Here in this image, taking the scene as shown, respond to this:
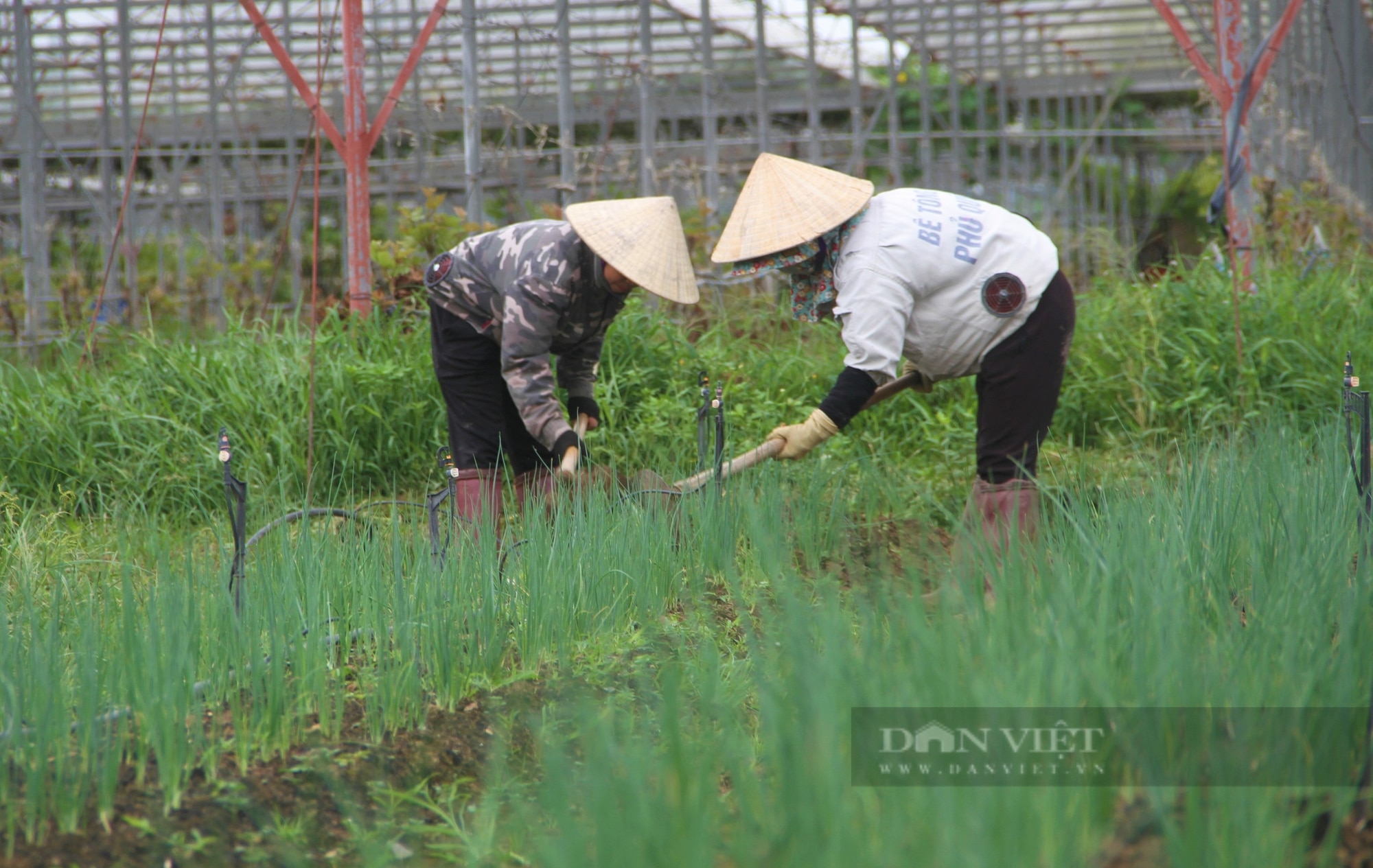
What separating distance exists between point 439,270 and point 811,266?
1.22 m

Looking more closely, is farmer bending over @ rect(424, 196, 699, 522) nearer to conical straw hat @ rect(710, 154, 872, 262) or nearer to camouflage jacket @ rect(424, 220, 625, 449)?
camouflage jacket @ rect(424, 220, 625, 449)

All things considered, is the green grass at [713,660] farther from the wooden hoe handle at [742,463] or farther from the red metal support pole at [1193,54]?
the red metal support pole at [1193,54]

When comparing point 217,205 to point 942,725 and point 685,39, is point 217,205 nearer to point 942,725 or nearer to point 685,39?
point 685,39

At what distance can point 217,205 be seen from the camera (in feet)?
32.3

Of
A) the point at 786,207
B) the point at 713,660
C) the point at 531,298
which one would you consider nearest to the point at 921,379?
the point at 786,207

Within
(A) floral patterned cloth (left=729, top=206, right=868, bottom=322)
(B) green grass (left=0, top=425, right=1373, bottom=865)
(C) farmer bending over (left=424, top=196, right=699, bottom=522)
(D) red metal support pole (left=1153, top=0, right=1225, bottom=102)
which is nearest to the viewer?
(B) green grass (left=0, top=425, right=1373, bottom=865)

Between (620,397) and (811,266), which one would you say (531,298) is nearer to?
(811,266)

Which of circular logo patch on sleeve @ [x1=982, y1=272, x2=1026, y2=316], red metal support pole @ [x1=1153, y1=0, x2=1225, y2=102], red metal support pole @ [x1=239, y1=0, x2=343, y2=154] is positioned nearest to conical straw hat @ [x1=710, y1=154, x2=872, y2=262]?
circular logo patch on sleeve @ [x1=982, y1=272, x2=1026, y2=316]

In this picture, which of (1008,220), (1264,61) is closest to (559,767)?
(1008,220)

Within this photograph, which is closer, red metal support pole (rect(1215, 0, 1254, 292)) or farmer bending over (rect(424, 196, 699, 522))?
farmer bending over (rect(424, 196, 699, 522))

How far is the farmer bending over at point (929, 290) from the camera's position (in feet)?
9.50

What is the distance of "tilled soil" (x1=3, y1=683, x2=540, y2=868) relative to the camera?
1.67 metres

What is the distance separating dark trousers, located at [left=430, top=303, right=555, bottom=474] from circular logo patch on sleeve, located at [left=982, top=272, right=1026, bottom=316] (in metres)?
1.50

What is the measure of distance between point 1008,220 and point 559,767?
2.16m
